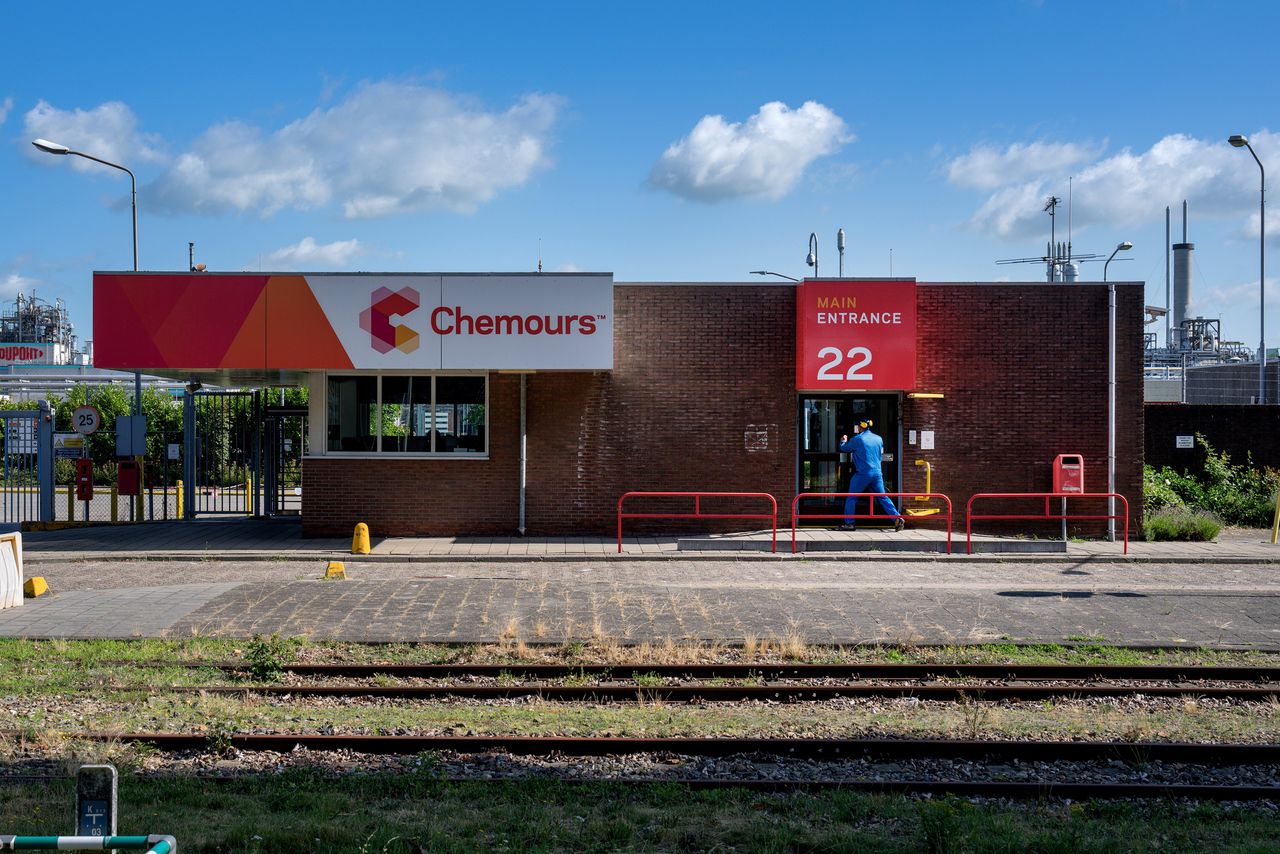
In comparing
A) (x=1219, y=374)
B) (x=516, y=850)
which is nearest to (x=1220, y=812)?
(x=516, y=850)

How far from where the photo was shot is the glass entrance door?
20781mm

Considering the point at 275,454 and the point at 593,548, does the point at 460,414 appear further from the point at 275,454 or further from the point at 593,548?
the point at 275,454

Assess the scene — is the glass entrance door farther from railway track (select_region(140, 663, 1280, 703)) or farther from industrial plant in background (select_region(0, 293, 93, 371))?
industrial plant in background (select_region(0, 293, 93, 371))

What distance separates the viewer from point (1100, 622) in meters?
12.5

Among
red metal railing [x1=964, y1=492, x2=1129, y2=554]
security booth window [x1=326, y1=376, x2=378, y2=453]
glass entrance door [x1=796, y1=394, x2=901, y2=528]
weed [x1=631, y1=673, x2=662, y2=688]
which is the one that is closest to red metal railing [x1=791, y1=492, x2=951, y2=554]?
red metal railing [x1=964, y1=492, x2=1129, y2=554]

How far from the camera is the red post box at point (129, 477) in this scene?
21.9 meters

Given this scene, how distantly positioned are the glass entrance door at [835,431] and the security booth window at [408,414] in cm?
636

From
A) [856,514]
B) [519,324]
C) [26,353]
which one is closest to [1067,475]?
[856,514]

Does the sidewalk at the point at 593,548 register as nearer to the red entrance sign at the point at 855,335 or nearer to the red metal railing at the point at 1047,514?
the red metal railing at the point at 1047,514

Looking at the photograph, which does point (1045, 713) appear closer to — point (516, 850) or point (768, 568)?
point (516, 850)

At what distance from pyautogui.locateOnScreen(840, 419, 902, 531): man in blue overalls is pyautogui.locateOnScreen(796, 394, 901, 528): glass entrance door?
0.79m

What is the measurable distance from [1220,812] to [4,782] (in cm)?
795

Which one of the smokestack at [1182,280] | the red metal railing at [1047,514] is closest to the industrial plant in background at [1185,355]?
the smokestack at [1182,280]

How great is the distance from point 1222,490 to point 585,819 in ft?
74.7
